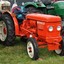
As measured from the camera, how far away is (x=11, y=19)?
304 inches

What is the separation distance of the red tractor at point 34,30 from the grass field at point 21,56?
158 millimetres

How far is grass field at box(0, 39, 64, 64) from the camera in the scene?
6.35 m

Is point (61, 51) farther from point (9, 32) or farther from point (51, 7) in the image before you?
point (51, 7)

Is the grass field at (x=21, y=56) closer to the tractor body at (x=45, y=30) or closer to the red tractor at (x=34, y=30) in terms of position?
the red tractor at (x=34, y=30)

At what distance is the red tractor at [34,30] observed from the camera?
653cm

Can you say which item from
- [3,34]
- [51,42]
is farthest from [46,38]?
[3,34]

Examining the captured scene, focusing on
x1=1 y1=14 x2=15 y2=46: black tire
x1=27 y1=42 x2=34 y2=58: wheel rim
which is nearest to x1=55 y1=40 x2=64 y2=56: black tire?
x1=27 y1=42 x2=34 y2=58: wheel rim

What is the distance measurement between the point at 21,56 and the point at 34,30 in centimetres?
76

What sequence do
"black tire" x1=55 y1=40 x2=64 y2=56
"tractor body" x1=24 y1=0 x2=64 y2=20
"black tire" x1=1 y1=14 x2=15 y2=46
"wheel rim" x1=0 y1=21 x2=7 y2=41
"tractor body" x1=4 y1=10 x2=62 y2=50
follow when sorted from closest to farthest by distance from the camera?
"tractor body" x1=4 y1=10 x2=62 y2=50 < "black tire" x1=55 y1=40 x2=64 y2=56 < "black tire" x1=1 y1=14 x2=15 y2=46 < "wheel rim" x1=0 y1=21 x2=7 y2=41 < "tractor body" x1=24 y1=0 x2=64 y2=20

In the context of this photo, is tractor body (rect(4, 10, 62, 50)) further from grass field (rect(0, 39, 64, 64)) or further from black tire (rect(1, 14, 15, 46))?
black tire (rect(1, 14, 15, 46))

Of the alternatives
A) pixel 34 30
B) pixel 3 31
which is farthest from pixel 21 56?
pixel 3 31

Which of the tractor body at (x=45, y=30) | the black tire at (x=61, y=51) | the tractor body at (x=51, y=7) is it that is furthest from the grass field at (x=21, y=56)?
the tractor body at (x=51, y=7)

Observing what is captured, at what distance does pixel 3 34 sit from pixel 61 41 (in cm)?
202

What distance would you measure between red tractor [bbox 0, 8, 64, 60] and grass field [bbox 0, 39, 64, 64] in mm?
158
